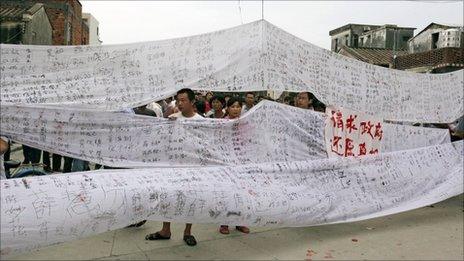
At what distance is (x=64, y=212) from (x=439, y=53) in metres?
20.3

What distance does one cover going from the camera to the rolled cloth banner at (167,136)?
3.27m

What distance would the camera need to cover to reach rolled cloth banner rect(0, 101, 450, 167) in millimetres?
3270

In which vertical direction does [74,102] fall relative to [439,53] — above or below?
below

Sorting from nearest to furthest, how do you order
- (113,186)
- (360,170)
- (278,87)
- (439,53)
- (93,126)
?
1. (113,186)
2. (93,126)
3. (278,87)
4. (360,170)
5. (439,53)

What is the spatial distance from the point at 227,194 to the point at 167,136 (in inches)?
28.7

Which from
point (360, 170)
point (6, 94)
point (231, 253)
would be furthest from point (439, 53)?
point (6, 94)

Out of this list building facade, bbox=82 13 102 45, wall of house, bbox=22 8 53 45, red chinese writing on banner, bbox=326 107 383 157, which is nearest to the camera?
red chinese writing on banner, bbox=326 107 383 157

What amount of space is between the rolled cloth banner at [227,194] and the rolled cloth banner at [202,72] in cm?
63

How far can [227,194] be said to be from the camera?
371cm

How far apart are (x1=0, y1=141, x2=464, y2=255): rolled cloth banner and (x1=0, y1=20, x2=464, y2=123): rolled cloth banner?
0.63 metres

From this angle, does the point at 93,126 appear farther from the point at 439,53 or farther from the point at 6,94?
the point at 439,53

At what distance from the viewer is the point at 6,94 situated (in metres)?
3.12

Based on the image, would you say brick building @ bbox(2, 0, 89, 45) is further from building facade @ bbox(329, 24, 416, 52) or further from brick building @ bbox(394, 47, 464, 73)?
building facade @ bbox(329, 24, 416, 52)

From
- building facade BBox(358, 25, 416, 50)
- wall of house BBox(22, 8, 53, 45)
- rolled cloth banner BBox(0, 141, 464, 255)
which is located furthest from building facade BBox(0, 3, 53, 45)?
building facade BBox(358, 25, 416, 50)
